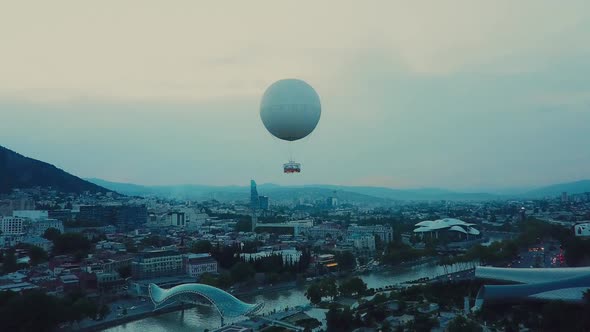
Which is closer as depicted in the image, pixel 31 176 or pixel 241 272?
pixel 241 272

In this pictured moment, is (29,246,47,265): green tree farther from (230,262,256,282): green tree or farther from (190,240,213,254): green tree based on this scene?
(230,262,256,282): green tree

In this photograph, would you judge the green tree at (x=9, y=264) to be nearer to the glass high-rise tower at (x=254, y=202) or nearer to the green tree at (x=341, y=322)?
the green tree at (x=341, y=322)

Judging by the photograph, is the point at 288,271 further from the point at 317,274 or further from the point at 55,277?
the point at 55,277

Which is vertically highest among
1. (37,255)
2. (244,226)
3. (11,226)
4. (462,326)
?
(11,226)

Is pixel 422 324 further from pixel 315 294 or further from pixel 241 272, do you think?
pixel 241 272

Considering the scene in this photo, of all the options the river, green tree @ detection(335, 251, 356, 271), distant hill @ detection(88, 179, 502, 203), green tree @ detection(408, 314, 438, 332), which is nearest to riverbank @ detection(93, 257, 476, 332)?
the river

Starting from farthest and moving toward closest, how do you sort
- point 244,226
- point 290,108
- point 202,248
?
point 244,226
point 202,248
point 290,108

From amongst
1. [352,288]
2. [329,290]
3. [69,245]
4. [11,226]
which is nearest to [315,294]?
[329,290]
